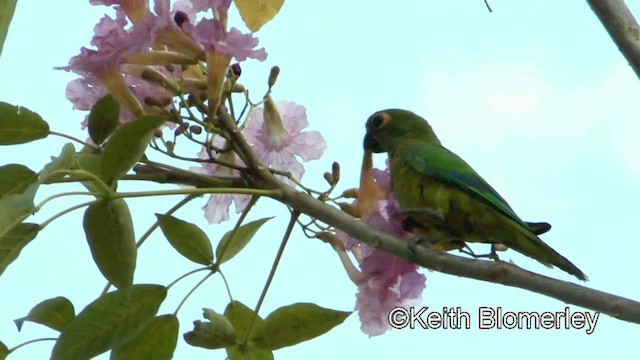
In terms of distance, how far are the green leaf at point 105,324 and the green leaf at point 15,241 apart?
0.77 ft

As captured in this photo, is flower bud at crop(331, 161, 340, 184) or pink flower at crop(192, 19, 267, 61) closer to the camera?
pink flower at crop(192, 19, 267, 61)

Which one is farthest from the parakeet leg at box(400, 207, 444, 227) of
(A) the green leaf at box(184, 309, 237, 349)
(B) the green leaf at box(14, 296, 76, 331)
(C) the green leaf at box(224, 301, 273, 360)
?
(B) the green leaf at box(14, 296, 76, 331)

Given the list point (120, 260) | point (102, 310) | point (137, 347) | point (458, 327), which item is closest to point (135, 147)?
point (120, 260)

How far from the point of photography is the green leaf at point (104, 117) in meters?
1.92

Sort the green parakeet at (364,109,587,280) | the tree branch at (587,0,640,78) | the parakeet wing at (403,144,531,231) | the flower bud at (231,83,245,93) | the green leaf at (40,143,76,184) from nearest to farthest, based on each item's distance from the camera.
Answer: the green leaf at (40,143,76,184) → the tree branch at (587,0,640,78) → the flower bud at (231,83,245,93) → the green parakeet at (364,109,587,280) → the parakeet wing at (403,144,531,231)

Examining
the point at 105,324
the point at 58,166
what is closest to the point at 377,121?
the point at 105,324

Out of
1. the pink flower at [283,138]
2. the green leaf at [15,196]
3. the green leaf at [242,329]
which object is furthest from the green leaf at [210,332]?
the pink flower at [283,138]

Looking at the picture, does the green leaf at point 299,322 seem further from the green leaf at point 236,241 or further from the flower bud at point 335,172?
the flower bud at point 335,172

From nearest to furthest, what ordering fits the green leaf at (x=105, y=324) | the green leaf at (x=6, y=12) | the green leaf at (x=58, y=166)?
the green leaf at (x=6, y=12) → the green leaf at (x=58, y=166) → the green leaf at (x=105, y=324)

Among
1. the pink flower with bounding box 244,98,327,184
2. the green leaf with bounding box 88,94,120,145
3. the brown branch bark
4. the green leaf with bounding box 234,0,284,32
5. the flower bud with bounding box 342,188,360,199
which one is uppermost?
the green leaf with bounding box 234,0,284,32

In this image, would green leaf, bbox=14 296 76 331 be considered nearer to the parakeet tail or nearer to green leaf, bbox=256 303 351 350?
green leaf, bbox=256 303 351 350

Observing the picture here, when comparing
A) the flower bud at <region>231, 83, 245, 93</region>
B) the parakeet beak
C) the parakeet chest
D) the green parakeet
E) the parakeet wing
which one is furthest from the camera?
the parakeet beak

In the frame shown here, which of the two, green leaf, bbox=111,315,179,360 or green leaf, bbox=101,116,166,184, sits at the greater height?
green leaf, bbox=101,116,166,184

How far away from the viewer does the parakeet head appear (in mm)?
2959
